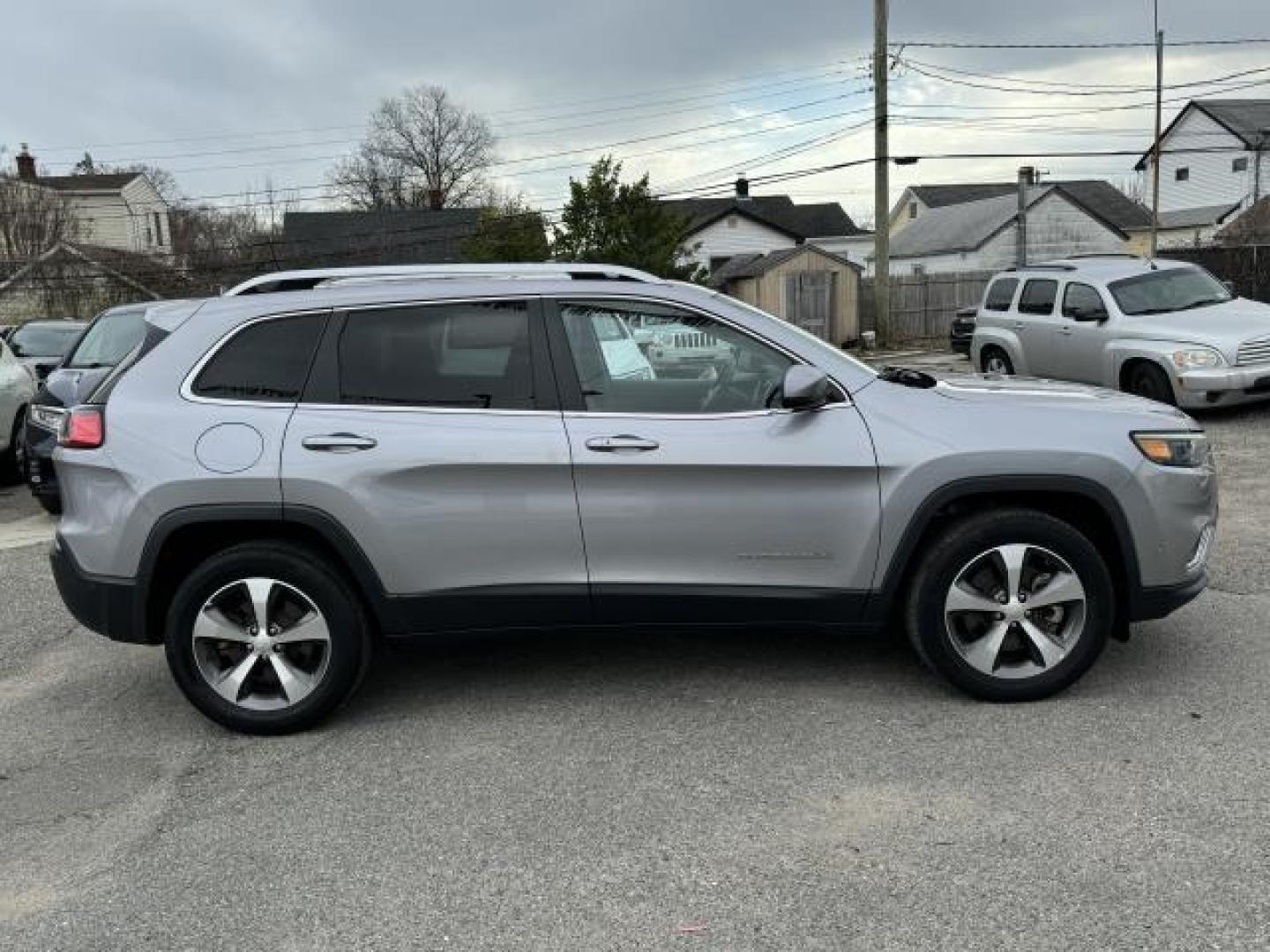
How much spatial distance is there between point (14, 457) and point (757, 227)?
43.5m

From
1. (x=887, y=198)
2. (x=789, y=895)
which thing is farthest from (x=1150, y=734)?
(x=887, y=198)

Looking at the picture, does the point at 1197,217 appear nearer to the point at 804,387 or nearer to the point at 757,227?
the point at 757,227

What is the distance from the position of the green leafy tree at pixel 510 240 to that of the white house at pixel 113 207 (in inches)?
712

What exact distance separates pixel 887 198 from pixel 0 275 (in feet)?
107

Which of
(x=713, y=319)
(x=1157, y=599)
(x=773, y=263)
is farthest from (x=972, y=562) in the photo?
(x=773, y=263)

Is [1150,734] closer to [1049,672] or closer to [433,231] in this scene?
[1049,672]

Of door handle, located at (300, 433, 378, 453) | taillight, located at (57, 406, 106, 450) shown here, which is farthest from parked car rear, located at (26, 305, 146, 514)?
door handle, located at (300, 433, 378, 453)

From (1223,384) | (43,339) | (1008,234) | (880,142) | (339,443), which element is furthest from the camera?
(1008,234)

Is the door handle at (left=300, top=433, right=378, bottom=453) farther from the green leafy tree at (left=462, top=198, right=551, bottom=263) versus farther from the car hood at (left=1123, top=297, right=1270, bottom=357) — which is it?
the green leafy tree at (left=462, top=198, right=551, bottom=263)

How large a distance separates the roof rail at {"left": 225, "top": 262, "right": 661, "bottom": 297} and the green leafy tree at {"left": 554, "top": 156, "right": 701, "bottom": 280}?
2253 cm

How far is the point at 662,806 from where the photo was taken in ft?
11.2

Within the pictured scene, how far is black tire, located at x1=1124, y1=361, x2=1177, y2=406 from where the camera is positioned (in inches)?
423

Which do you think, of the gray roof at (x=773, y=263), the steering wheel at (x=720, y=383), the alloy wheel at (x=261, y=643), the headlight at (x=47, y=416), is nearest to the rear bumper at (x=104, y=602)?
the alloy wheel at (x=261, y=643)

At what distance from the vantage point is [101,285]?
128ft
